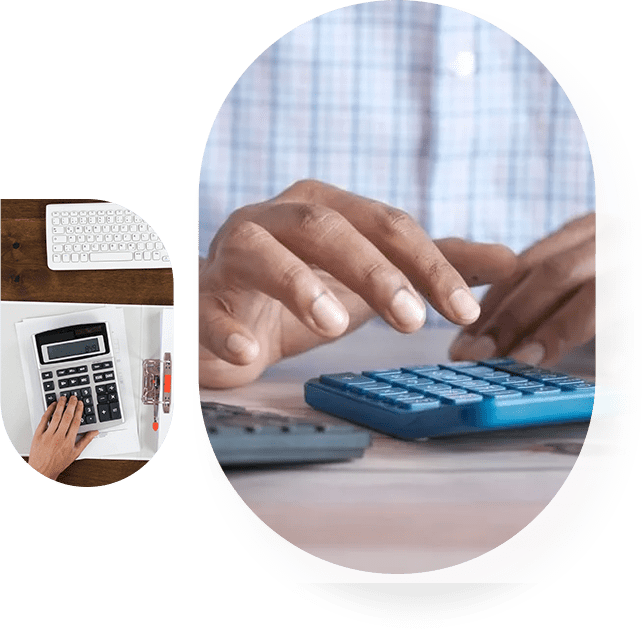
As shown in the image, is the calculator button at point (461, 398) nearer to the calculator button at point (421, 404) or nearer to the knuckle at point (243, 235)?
the calculator button at point (421, 404)

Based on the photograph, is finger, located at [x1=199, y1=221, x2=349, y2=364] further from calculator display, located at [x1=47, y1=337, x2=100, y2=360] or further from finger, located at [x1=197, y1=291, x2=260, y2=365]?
calculator display, located at [x1=47, y1=337, x2=100, y2=360]

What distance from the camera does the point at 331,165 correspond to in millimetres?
1000

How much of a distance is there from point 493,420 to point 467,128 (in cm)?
33

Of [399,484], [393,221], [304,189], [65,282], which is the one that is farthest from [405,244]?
[65,282]

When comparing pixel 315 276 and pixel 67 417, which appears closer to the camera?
pixel 315 276

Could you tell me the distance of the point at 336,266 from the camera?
0.97m

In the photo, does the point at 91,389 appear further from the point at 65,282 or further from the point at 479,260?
the point at 479,260

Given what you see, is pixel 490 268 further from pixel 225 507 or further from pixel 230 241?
pixel 225 507

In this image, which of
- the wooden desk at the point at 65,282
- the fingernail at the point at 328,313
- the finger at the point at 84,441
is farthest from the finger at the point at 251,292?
the finger at the point at 84,441

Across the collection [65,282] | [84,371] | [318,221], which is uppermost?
[318,221]

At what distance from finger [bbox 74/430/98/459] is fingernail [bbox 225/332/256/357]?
0.23m

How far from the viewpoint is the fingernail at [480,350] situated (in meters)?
1.03

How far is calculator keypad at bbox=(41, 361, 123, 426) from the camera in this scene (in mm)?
1089

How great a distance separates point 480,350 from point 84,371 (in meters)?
0.49
